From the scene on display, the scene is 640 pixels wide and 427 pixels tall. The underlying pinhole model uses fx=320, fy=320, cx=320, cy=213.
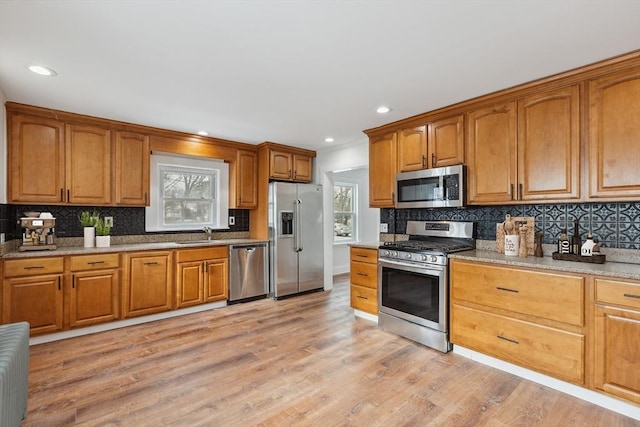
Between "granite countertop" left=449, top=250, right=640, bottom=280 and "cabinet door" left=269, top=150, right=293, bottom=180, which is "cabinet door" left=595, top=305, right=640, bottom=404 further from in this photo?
"cabinet door" left=269, top=150, right=293, bottom=180

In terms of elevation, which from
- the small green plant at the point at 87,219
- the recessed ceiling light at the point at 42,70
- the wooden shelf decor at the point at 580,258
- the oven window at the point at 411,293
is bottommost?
the oven window at the point at 411,293

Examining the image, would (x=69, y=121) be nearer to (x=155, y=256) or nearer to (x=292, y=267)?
(x=155, y=256)

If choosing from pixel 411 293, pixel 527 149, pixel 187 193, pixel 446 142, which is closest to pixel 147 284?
pixel 187 193

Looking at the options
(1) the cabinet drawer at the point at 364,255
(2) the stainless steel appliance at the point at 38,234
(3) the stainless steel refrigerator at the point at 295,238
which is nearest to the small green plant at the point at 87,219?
(2) the stainless steel appliance at the point at 38,234

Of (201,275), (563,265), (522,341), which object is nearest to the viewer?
(563,265)

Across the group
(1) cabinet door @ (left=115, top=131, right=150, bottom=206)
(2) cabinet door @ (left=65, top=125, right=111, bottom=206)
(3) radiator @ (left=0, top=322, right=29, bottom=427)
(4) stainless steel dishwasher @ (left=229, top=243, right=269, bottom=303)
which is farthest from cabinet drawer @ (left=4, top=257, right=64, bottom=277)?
(4) stainless steel dishwasher @ (left=229, top=243, right=269, bottom=303)

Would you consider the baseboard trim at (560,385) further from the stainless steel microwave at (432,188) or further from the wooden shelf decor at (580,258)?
the stainless steel microwave at (432,188)

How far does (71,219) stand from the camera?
12.3 ft

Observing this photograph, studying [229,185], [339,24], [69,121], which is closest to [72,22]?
[339,24]

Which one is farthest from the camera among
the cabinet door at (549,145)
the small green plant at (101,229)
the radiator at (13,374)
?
the small green plant at (101,229)

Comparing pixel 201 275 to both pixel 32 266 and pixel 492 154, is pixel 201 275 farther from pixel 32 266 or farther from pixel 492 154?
pixel 492 154

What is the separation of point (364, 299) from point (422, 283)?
0.89 metres

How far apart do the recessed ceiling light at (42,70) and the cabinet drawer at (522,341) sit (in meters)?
3.81

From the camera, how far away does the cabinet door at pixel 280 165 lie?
486 cm
